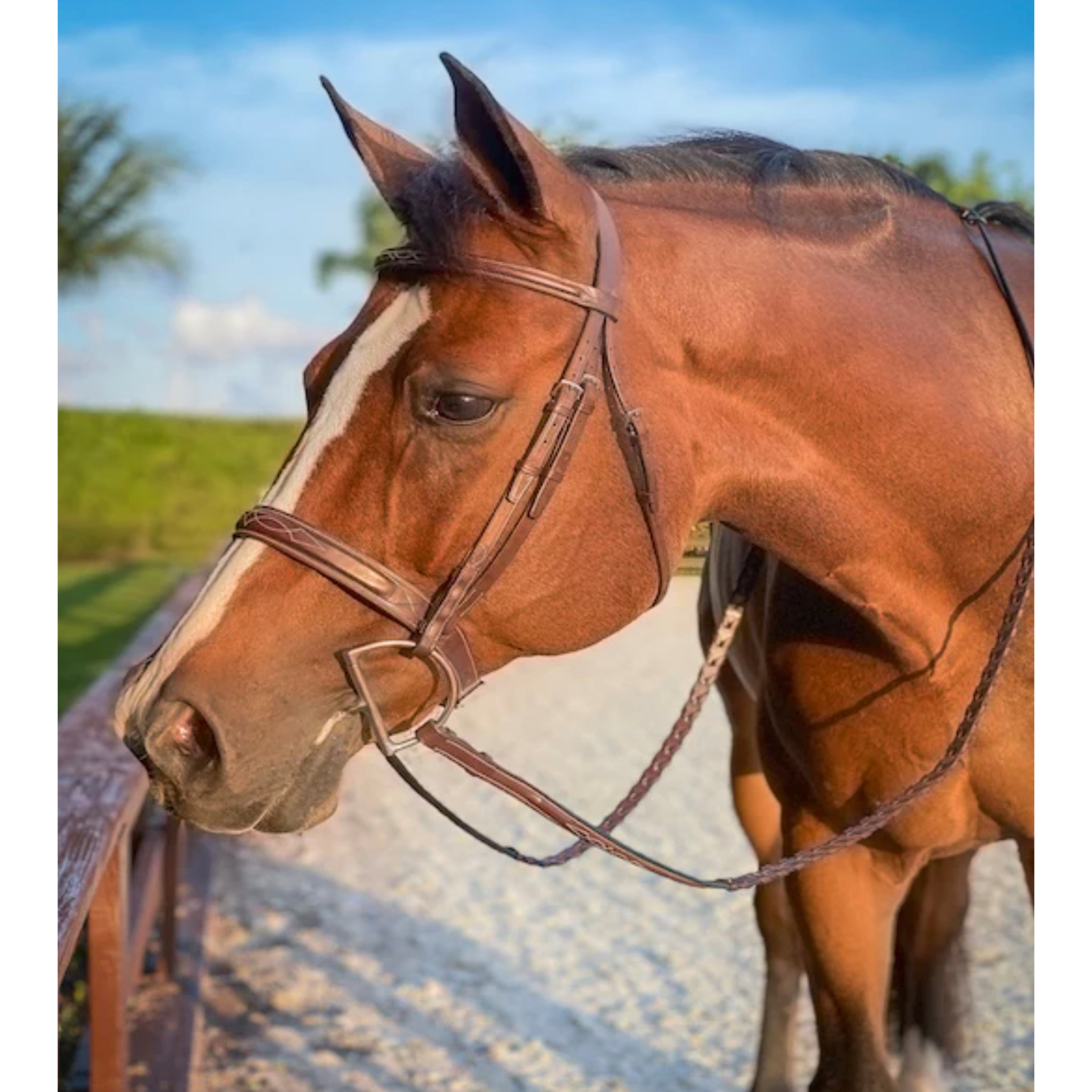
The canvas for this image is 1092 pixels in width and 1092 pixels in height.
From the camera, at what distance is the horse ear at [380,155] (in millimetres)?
1826

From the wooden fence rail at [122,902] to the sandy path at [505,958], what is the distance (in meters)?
0.15

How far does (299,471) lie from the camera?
67.3 inches

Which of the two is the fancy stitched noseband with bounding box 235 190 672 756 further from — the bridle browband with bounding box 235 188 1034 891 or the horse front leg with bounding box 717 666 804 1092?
the horse front leg with bounding box 717 666 804 1092

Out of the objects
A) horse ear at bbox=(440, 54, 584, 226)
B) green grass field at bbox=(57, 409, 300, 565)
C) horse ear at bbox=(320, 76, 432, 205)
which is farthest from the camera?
green grass field at bbox=(57, 409, 300, 565)

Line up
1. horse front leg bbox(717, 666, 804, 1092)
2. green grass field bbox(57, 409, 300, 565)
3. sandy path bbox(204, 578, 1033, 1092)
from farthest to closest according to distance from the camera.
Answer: green grass field bbox(57, 409, 300, 565) → sandy path bbox(204, 578, 1033, 1092) → horse front leg bbox(717, 666, 804, 1092)

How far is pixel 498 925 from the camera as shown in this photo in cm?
494

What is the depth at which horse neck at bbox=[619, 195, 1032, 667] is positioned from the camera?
183cm

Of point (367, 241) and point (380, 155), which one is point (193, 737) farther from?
point (367, 241)

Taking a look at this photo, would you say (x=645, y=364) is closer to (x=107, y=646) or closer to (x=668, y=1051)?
(x=668, y=1051)

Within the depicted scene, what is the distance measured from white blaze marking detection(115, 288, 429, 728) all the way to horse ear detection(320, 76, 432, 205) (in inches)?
7.4

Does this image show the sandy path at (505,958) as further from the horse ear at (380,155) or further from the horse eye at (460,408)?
the horse ear at (380,155)

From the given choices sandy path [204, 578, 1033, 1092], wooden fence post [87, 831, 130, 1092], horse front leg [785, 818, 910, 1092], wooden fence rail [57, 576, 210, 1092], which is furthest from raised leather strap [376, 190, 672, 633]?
wooden fence post [87, 831, 130, 1092]
